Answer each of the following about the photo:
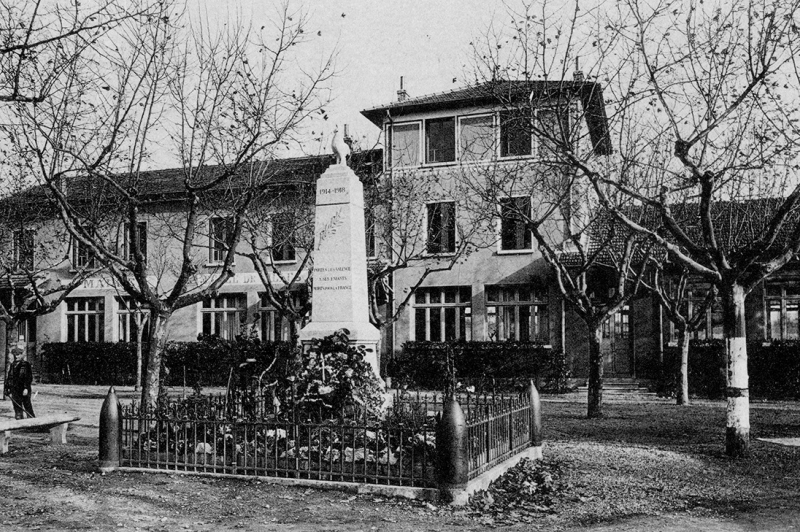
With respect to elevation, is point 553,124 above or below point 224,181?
above

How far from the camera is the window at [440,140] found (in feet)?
87.5

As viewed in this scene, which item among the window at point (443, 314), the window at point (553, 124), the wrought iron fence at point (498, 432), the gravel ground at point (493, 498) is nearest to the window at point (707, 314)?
the window at point (443, 314)

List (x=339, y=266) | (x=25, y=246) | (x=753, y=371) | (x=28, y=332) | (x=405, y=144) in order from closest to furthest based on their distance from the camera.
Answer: (x=339, y=266) < (x=753, y=371) < (x=25, y=246) < (x=405, y=144) < (x=28, y=332)

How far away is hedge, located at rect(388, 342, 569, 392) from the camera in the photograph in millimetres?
23984

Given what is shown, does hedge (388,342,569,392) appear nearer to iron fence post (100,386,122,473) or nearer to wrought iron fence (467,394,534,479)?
wrought iron fence (467,394,534,479)

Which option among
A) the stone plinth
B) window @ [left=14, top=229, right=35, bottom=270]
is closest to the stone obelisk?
the stone plinth

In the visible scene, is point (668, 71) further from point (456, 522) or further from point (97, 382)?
point (97, 382)

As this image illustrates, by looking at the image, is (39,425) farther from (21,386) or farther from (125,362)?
(125,362)

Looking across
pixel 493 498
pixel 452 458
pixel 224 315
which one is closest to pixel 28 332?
pixel 224 315

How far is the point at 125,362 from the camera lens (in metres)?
29.5

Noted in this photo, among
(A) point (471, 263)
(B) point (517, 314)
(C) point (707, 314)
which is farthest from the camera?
(A) point (471, 263)

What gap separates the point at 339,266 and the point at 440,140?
1616cm

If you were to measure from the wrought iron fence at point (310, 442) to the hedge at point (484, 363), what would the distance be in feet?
44.8

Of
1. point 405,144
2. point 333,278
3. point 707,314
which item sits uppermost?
point 405,144
